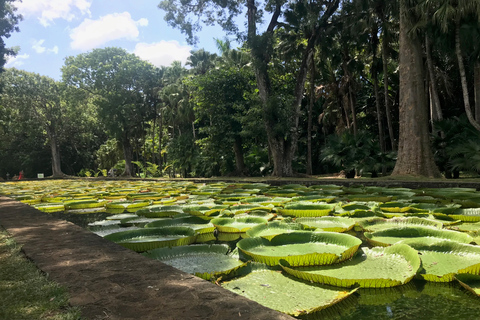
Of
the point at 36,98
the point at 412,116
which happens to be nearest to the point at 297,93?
the point at 412,116

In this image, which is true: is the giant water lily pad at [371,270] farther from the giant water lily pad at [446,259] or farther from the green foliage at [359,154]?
the green foliage at [359,154]

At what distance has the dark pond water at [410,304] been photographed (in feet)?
3.82

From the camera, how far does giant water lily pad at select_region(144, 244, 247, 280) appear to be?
1.61 meters

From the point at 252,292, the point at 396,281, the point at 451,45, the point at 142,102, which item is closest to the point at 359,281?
the point at 396,281

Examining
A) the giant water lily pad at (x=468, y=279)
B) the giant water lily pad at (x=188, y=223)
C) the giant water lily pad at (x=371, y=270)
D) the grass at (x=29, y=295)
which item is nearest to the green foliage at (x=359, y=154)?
the giant water lily pad at (x=188, y=223)

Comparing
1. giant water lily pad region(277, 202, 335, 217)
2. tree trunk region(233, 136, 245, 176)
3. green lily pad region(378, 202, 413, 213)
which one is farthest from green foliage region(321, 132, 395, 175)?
giant water lily pad region(277, 202, 335, 217)

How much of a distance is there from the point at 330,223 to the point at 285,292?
1.58m

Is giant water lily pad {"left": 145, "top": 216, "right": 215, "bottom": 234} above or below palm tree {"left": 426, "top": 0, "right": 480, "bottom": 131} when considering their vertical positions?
below

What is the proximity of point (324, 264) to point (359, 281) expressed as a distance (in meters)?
A: 0.31

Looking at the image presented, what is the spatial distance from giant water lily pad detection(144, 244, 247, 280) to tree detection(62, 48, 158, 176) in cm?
1900

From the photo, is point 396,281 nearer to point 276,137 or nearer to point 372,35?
point 276,137

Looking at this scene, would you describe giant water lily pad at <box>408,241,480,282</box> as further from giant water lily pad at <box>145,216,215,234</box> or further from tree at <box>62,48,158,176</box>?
tree at <box>62,48,158,176</box>

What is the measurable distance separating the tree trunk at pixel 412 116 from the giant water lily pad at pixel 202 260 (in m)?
7.84

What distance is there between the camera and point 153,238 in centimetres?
251
